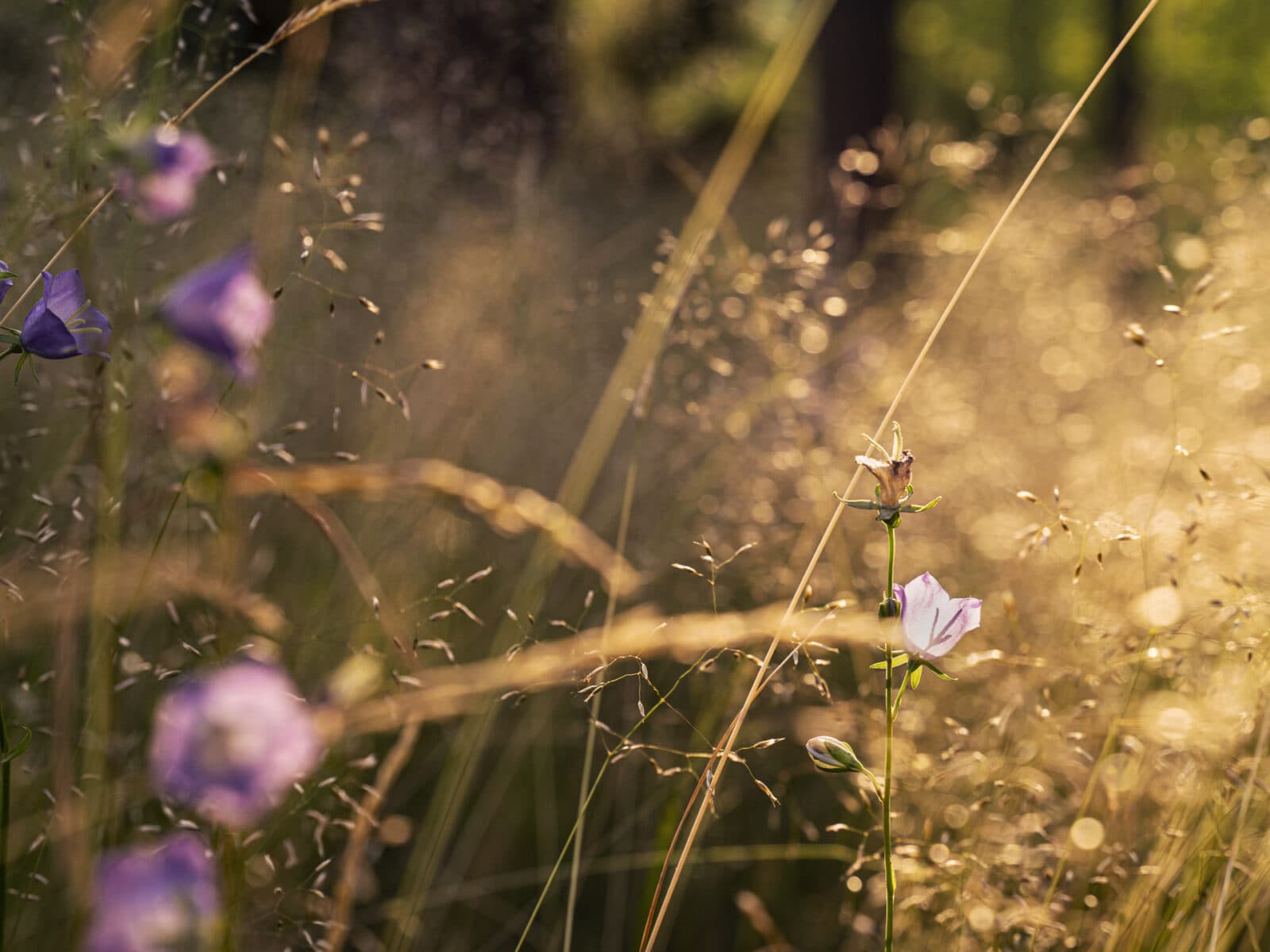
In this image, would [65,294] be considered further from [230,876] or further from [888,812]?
[888,812]

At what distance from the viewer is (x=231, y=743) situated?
382mm

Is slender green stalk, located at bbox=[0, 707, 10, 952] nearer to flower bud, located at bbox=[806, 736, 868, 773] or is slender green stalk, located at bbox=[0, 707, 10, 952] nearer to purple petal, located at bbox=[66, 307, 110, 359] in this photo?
purple petal, located at bbox=[66, 307, 110, 359]

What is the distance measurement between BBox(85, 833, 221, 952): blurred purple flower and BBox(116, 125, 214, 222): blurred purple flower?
1.54 feet

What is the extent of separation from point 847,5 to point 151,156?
4917 millimetres

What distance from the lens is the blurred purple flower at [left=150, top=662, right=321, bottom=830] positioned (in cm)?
37

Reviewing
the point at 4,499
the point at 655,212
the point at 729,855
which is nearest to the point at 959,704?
the point at 729,855

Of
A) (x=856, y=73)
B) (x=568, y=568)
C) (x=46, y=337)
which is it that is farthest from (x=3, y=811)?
(x=856, y=73)

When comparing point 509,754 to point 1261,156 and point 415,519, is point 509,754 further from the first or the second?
point 1261,156

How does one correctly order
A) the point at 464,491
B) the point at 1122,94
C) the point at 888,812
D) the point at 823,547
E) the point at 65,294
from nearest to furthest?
the point at 888,812
the point at 65,294
the point at 823,547
the point at 464,491
the point at 1122,94

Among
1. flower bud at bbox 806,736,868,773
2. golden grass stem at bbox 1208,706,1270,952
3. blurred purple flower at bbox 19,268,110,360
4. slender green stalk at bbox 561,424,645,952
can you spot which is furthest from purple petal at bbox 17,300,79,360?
golden grass stem at bbox 1208,706,1270,952

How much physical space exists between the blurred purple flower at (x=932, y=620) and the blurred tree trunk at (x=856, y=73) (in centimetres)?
442

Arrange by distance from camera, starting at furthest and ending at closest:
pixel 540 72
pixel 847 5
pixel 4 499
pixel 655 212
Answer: pixel 655 212 → pixel 847 5 → pixel 540 72 → pixel 4 499

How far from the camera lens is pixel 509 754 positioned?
63.8 inches

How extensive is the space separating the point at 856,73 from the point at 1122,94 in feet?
29.6
